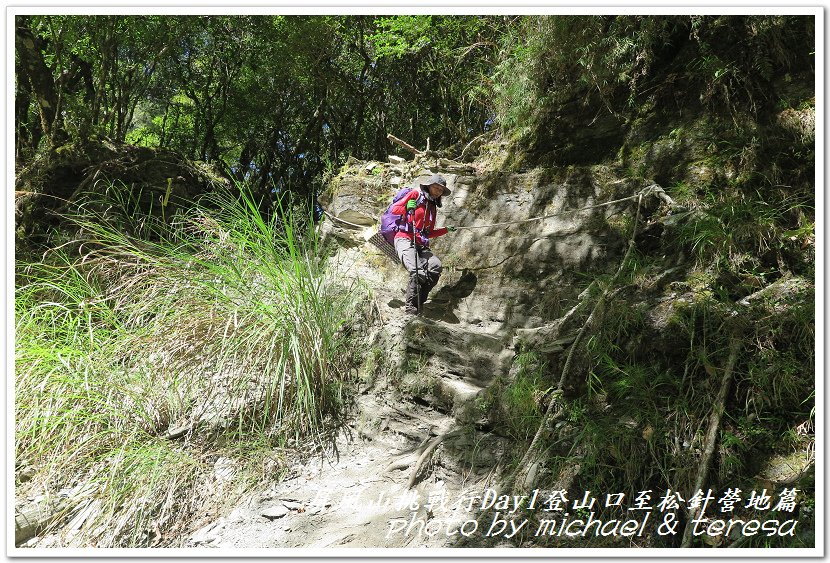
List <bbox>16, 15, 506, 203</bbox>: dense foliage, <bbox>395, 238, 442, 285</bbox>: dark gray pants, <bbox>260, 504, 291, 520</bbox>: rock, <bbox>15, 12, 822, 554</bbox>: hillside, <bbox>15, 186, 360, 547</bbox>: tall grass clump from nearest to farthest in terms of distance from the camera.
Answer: <bbox>15, 12, 822, 554</bbox>: hillside < <bbox>260, 504, 291, 520</bbox>: rock < <bbox>15, 186, 360, 547</bbox>: tall grass clump < <bbox>395, 238, 442, 285</bbox>: dark gray pants < <bbox>16, 15, 506, 203</bbox>: dense foliage

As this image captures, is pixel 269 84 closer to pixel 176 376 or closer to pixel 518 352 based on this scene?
pixel 176 376

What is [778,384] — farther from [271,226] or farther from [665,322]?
[271,226]

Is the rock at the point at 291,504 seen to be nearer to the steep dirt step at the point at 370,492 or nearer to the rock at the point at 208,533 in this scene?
the steep dirt step at the point at 370,492

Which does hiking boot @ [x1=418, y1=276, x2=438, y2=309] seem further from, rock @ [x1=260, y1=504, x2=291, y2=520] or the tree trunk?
the tree trunk

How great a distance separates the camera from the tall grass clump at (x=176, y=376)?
133 inches

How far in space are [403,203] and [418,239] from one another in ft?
1.03

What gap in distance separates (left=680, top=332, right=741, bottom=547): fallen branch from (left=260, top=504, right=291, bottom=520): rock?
2060mm

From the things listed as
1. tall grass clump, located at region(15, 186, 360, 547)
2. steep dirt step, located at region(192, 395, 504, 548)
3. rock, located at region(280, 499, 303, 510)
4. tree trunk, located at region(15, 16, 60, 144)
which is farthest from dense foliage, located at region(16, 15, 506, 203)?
rock, located at region(280, 499, 303, 510)

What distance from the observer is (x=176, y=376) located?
12.8ft

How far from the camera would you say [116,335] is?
4.26 m

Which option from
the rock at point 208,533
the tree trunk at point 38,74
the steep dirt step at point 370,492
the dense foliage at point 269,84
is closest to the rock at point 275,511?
the steep dirt step at point 370,492

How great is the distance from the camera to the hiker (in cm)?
452

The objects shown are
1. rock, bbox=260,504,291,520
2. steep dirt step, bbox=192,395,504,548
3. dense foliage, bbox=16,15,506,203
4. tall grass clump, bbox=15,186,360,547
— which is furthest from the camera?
dense foliage, bbox=16,15,506,203

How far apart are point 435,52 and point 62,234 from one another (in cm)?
511
